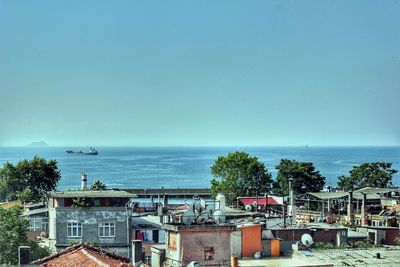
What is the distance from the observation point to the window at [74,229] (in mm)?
15742

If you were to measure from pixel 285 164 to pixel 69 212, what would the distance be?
2153 centimetres

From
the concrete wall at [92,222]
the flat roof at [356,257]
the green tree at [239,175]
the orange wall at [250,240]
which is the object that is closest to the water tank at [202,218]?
the flat roof at [356,257]

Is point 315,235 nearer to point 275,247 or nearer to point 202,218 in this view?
point 275,247

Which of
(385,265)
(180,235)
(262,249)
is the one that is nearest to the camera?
(180,235)

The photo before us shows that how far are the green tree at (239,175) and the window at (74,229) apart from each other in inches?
648

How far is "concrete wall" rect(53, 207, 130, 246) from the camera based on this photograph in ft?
51.5

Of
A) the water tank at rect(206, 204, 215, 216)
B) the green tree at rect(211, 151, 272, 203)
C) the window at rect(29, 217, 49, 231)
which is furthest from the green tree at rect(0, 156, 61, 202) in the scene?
the water tank at rect(206, 204, 215, 216)

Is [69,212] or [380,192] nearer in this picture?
[69,212]

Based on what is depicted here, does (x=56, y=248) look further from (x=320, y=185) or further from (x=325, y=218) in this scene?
(x=320, y=185)

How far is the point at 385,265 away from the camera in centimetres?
1216

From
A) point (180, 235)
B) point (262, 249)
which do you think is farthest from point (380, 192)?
point (180, 235)

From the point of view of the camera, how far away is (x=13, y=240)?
13852mm

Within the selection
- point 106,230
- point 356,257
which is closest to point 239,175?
point 106,230

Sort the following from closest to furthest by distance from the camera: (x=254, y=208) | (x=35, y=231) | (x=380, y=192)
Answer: (x=35, y=231)
(x=254, y=208)
(x=380, y=192)
